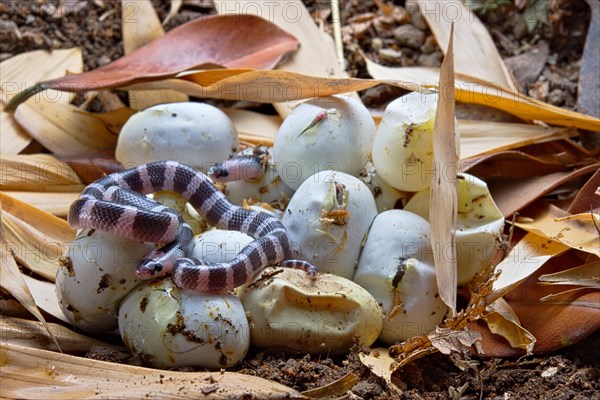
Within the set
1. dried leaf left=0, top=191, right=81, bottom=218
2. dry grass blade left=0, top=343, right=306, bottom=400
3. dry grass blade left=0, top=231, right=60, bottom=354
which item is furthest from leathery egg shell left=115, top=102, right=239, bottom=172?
dry grass blade left=0, top=343, right=306, bottom=400

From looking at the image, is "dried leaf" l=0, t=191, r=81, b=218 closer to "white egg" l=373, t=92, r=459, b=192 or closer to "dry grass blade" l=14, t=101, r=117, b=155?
"dry grass blade" l=14, t=101, r=117, b=155

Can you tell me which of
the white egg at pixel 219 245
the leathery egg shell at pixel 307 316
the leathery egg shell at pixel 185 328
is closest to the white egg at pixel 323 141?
the white egg at pixel 219 245

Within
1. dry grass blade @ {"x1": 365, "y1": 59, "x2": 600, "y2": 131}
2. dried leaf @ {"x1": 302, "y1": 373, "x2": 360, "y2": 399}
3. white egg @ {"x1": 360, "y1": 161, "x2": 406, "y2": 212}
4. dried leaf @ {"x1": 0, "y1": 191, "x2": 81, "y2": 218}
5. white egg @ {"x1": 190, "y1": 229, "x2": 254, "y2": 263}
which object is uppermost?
dry grass blade @ {"x1": 365, "y1": 59, "x2": 600, "y2": 131}

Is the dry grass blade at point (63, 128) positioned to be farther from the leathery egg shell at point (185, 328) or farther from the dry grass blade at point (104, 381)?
the dry grass blade at point (104, 381)

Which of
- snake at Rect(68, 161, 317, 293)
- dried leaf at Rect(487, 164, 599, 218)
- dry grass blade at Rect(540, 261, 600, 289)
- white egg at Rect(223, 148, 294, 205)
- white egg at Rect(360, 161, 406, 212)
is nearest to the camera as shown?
snake at Rect(68, 161, 317, 293)

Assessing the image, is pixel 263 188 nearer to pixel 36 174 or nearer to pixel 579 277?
pixel 36 174

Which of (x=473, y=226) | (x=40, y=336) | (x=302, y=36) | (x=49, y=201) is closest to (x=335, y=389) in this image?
(x=473, y=226)
